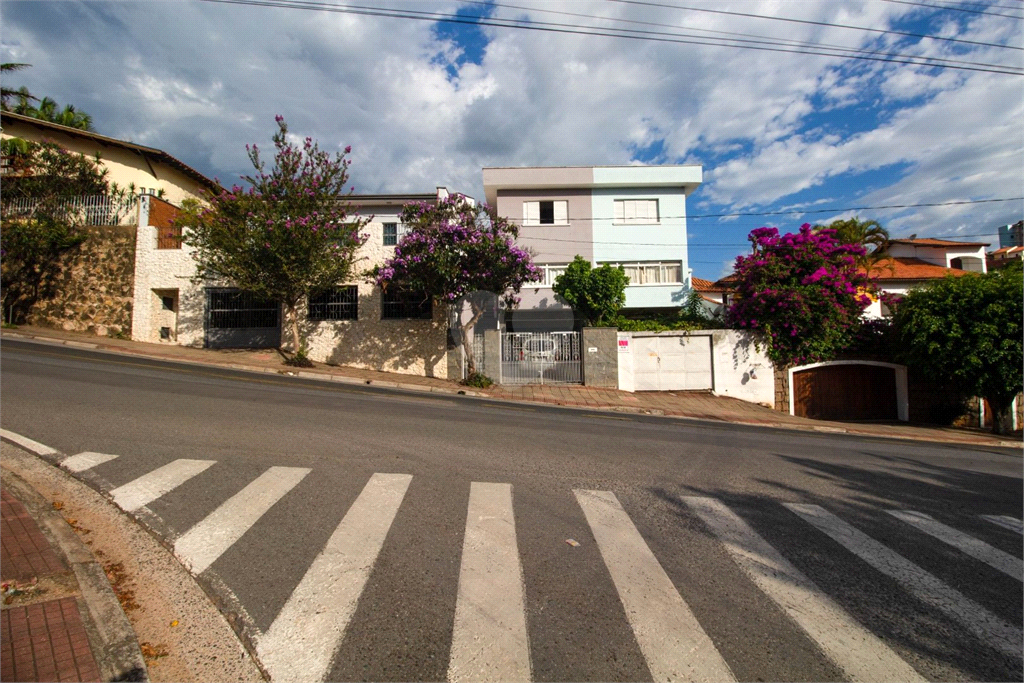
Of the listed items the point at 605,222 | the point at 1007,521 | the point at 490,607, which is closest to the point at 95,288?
the point at 605,222

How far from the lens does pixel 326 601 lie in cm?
361

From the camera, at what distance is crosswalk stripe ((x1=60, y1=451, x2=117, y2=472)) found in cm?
609

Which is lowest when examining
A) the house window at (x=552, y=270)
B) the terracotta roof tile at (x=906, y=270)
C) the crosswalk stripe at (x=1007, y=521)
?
the crosswalk stripe at (x=1007, y=521)

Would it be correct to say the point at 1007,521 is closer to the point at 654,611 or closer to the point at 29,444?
the point at 654,611

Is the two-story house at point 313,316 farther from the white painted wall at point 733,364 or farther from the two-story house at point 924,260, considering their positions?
the two-story house at point 924,260

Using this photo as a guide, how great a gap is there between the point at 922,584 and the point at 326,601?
4369 millimetres

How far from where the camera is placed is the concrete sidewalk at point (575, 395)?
15.7m

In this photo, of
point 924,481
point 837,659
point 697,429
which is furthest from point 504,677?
point 697,429

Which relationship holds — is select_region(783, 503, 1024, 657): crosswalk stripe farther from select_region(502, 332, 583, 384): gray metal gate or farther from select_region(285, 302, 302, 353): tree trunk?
select_region(285, 302, 302, 353): tree trunk

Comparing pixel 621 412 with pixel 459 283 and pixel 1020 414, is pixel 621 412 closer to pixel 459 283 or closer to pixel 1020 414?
pixel 459 283

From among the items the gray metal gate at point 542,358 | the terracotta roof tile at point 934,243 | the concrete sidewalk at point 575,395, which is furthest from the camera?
the terracotta roof tile at point 934,243

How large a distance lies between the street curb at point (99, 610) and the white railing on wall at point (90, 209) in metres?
20.1

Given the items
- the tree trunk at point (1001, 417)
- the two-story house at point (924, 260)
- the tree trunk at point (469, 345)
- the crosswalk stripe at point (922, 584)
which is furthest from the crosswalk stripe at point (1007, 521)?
the two-story house at point (924, 260)

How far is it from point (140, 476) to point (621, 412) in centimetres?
1198
